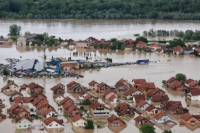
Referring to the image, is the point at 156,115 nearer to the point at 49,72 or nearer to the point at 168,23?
the point at 49,72

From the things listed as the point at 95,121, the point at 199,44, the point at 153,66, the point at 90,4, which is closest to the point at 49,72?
the point at 153,66

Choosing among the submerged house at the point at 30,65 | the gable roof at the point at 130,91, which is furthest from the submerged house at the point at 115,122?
the submerged house at the point at 30,65

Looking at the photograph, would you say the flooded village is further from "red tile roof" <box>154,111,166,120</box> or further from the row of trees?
the row of trees

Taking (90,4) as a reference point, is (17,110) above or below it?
below

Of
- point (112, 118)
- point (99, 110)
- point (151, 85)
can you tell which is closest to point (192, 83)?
point (151, 85)

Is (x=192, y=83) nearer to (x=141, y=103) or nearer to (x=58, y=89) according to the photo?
(x=141, y=103)
